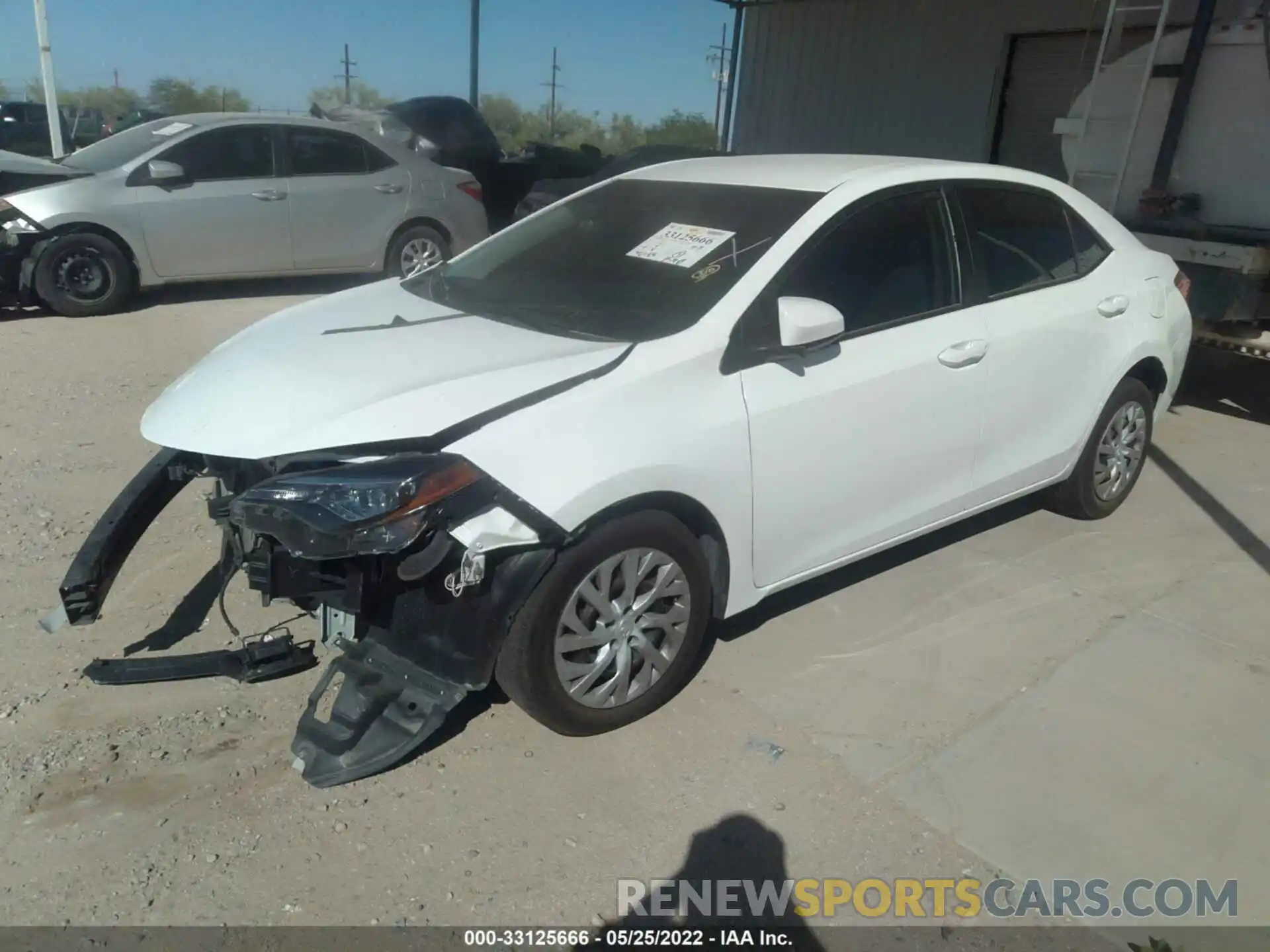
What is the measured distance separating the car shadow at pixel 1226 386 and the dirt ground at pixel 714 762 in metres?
3.10

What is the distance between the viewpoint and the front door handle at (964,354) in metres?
3.89

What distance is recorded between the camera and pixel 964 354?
12.9 ft

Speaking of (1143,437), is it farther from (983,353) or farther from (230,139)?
(230,139)

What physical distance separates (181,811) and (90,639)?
3.60 feet

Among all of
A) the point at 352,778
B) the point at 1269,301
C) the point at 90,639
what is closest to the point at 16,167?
the point at 90,639

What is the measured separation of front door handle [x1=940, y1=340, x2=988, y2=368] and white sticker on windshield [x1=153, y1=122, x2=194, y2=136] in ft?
25.0

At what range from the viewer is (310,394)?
10.1ft

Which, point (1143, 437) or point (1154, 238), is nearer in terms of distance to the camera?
point (1143, 437)

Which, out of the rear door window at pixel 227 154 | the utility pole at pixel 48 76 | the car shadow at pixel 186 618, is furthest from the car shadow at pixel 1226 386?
the utility pole at pixel 48 76

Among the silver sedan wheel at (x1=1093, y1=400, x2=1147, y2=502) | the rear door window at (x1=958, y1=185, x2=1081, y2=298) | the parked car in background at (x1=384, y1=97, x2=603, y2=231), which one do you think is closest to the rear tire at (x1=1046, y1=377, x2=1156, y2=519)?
the silver sedan wheel at (x1=1093, y1=400, x2=1147, y2=502)

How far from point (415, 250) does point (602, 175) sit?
2.42m

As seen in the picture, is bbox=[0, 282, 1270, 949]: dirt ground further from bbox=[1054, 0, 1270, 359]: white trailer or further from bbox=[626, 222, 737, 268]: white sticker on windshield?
bbox=[1054, 0, 1270, 359]: white trailer

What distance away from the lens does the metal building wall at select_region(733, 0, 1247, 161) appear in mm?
11883

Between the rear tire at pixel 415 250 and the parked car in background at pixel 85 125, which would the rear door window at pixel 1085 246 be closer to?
the rear tire at pixel 415 250
